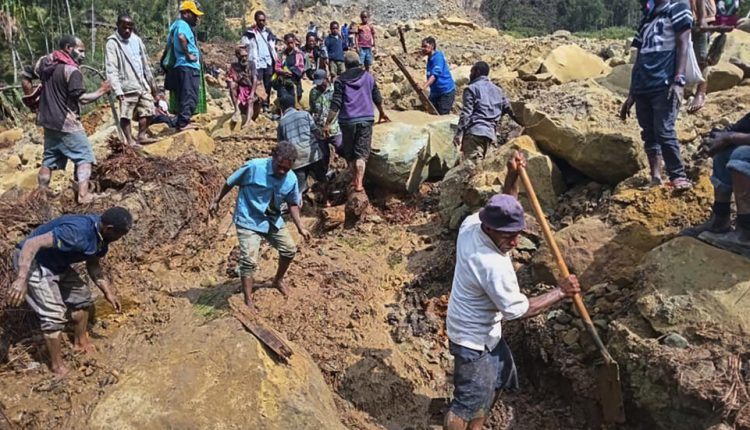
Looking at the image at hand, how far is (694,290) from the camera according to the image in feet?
11.7

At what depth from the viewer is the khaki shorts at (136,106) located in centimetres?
696

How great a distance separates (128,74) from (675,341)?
625 centimetres

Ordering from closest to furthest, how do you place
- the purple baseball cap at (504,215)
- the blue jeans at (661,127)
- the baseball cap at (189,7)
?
1. the purple baseball cap at (504,215)
2. the blue jeans at (661,127)
3. the baseball cap at (189,7)

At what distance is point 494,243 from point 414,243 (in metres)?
3.28

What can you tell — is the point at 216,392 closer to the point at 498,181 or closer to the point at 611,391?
the point at 611,391

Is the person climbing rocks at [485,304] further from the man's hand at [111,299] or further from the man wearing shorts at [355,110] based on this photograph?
the man wearing shorts at [355,110]

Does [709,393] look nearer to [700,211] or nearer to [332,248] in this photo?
[700,211]

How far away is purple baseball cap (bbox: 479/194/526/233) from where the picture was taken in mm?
3051

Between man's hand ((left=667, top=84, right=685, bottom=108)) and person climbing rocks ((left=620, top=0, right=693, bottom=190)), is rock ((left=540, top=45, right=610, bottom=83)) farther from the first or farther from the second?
man's hand ((left=667, top=84, right=685, bottom=108))

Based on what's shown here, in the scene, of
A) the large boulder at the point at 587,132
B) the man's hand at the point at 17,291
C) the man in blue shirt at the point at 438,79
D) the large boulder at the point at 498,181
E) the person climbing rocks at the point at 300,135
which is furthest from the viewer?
the man in blue shirt at the point at 438,79

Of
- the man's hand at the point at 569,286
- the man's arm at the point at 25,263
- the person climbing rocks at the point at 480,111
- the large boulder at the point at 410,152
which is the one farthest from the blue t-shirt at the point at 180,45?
the man's hand at the point at 569,286

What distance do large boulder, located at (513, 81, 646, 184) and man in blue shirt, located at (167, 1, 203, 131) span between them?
4.08 m

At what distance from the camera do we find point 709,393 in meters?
3.13

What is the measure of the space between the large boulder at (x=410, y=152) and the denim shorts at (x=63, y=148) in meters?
3.12
